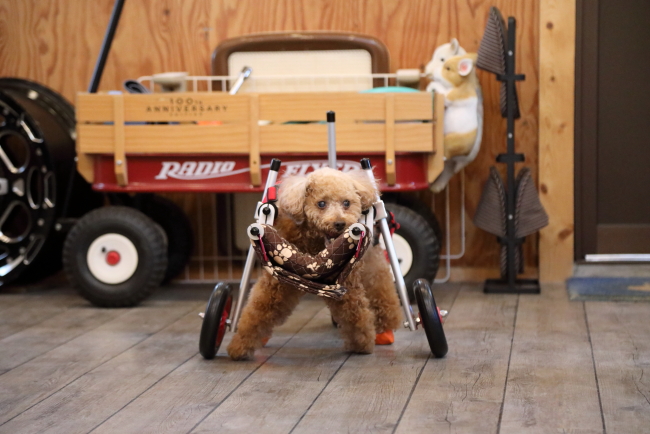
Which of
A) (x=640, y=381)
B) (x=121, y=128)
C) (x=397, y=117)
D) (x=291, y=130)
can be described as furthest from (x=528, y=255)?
(x=121, y=128)

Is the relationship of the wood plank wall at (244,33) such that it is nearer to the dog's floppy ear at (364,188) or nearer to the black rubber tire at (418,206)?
the black rubber tire at (418,206)

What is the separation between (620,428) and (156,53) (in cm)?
286

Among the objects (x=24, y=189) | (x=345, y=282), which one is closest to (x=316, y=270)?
(x=345, y=282)

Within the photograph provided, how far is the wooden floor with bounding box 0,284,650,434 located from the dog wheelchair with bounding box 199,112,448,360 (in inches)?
3.9

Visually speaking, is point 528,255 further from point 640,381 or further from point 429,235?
point 640,381

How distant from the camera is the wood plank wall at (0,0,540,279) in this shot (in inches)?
146

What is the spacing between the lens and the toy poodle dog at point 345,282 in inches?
90.4

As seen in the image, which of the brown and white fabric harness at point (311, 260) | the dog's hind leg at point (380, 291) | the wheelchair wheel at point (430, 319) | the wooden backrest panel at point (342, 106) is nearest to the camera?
the brown and white fabric harness at point (311, 260)

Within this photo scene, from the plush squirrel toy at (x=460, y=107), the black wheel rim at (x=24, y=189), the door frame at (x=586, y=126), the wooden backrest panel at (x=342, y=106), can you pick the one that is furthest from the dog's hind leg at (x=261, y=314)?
the door frame at (x=586, y=126)

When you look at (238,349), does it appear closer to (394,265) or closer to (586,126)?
(394,265)

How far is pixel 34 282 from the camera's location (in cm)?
385

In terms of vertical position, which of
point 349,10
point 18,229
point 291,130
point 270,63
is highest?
point 349,10

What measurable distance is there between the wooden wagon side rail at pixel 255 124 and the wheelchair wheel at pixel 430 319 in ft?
3.01

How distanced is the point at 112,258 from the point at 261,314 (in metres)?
1.14
